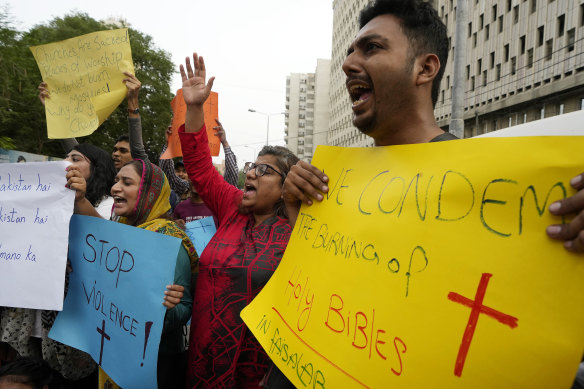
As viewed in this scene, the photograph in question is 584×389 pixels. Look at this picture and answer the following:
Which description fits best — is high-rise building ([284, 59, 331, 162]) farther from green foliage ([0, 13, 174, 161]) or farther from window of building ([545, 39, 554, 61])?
window of building ([545, 39, 554, 61])

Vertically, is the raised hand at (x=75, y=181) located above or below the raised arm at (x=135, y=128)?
below

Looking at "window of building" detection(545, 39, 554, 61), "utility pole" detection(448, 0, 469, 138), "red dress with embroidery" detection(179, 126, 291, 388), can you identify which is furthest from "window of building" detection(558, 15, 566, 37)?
"red dress with embroidery" detection(179, 126, 291, 388)

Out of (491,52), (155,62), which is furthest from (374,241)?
(491,52)

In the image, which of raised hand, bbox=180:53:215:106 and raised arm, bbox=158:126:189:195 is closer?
raised hand, bbox=180:53:215:106

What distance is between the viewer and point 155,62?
25359 millimetres

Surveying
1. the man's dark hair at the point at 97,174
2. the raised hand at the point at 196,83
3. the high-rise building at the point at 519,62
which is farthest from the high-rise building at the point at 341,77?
the raised hand at the point at 196,83

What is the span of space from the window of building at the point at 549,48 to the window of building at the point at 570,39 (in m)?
1.19

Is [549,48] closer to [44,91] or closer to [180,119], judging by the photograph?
[180,119]

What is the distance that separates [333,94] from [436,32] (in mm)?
69505

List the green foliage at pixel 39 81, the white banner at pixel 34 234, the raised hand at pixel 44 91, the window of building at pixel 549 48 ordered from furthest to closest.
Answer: the window of building at pixel 549 48 < the green foliage at pixel 39 81 < the raised hand at pixel 44 91 < the white banner at pixel 34 234

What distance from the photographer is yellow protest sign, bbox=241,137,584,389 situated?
0.74 m

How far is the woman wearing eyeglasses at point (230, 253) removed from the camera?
1770mm

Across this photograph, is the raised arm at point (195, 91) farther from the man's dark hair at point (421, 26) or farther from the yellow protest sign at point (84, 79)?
the man's dark hair at point (421, 26)

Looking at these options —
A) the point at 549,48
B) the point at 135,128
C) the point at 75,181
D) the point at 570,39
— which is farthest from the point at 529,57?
the point at 75,181
